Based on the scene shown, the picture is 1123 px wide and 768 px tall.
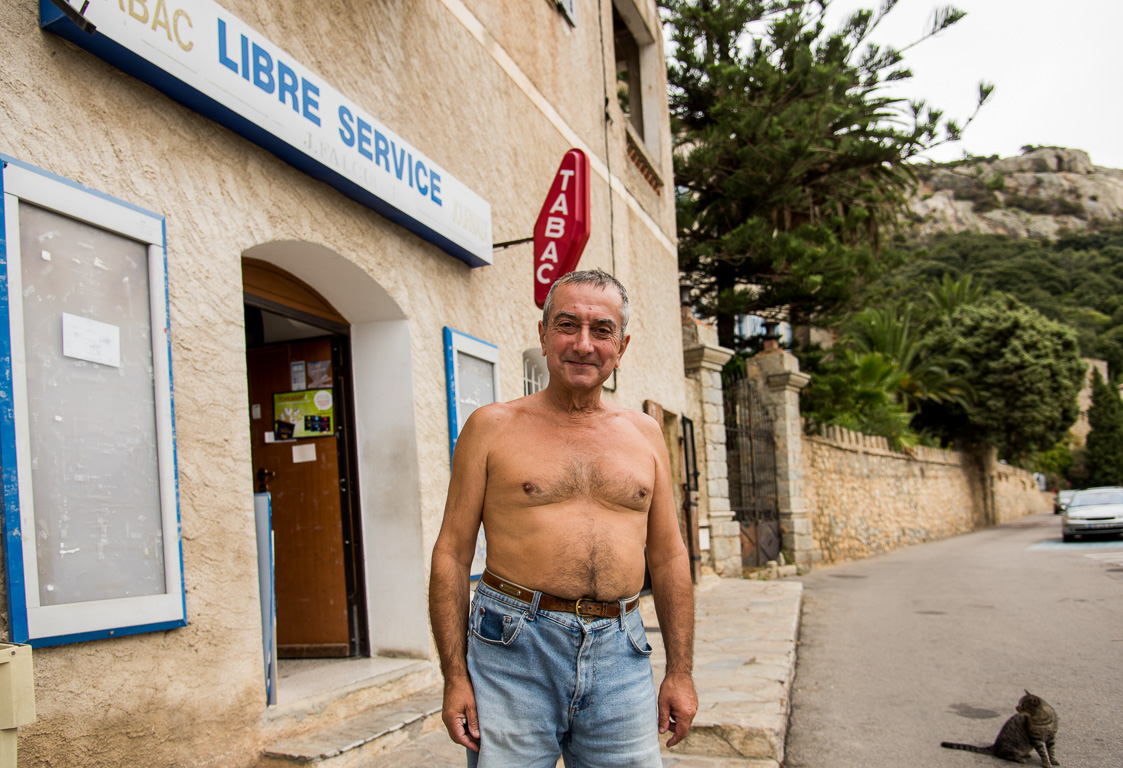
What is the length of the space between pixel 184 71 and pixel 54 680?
7.50ft

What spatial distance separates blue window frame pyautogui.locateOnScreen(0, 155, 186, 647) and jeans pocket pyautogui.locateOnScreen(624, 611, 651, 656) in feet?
6.14

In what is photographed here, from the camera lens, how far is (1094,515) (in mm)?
17484

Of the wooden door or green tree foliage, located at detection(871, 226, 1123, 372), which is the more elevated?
green tree foliage, located at detection(871, 226, 1123, 372)

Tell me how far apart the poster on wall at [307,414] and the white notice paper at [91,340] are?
2.21 metres

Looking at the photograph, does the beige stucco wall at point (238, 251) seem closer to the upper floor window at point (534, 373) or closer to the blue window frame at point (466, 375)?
the blue window frame at point (466, 375)

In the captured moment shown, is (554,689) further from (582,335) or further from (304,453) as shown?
(304,453)

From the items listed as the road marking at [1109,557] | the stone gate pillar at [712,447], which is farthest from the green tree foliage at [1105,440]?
the stone gate pillar at [712,447]

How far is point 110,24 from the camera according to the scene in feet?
10.0

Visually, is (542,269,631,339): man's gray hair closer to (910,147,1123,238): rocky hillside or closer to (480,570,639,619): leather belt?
(480,570,639,619): leather belt

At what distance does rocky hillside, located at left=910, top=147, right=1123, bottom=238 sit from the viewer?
92688 mm

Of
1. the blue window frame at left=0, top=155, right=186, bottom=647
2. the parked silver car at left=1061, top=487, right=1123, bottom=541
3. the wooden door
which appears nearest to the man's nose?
the blue window frame at left=0, top=155, right=186, bottom=647

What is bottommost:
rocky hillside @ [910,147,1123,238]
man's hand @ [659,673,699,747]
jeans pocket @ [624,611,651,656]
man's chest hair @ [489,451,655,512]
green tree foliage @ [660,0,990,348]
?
man's hand @ [659,673,699,747]

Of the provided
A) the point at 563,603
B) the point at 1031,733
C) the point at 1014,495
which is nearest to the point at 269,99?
the point at 563,603

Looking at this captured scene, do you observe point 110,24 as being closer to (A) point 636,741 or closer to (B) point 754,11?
(A) point 636,741
